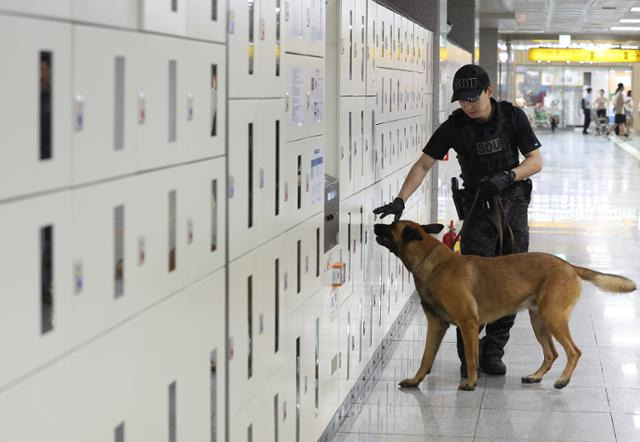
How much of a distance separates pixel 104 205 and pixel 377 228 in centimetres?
351

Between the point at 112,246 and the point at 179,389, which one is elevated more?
the point at 112,246

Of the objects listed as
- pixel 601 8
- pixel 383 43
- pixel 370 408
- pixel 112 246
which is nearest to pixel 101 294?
pixel 112 246

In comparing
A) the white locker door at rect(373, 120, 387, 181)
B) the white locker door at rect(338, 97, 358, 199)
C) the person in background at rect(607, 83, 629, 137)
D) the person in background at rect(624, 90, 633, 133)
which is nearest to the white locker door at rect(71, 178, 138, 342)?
the white locker door at rect(338, 97, 358, 199)

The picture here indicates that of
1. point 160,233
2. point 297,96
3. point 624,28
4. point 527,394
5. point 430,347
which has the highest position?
point 624,28

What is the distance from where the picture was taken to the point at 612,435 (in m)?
4.93

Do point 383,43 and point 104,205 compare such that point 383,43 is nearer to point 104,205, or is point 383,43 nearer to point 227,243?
point 227,243

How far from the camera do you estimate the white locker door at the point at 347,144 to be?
4.99 m

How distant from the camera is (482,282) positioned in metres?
5.56

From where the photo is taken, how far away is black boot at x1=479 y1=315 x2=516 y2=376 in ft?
20.0

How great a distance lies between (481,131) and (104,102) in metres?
4.06

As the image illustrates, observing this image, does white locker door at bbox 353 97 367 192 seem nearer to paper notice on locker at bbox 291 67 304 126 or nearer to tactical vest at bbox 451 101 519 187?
tactical vest at bbox 451 101 519 187

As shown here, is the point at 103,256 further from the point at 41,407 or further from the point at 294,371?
the point at 294,371

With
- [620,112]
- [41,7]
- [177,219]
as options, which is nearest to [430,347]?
[177,219]

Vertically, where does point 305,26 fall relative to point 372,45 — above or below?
below
